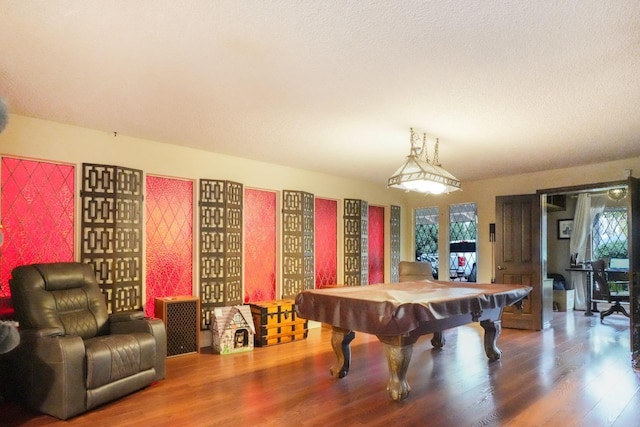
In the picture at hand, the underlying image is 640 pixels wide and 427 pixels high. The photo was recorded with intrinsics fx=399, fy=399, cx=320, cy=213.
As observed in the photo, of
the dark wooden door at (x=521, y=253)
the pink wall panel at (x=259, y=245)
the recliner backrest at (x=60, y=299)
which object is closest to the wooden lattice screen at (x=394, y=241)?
the dark wooden door at (x=521, y=253)

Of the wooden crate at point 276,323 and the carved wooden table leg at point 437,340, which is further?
the wooden crate at point 276,323

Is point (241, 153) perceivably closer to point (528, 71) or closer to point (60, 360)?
point (60, 360)

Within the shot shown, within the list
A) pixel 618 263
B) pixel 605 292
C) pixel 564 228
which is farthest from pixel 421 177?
pixel 564 228

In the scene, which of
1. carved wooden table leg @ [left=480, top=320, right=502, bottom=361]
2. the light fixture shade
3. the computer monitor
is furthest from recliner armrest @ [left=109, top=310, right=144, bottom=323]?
the computer monitor

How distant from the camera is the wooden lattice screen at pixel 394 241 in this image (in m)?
7.49

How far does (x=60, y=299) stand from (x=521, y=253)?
5953mm

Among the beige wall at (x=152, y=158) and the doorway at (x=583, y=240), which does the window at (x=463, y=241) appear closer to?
the doorway at (x=583, y=240)

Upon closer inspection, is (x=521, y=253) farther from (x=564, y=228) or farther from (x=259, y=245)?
(x=259, y=245)

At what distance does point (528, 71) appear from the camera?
2652 mm

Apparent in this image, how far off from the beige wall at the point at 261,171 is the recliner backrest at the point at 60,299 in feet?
3.70

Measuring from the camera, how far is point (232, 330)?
15.3 ft

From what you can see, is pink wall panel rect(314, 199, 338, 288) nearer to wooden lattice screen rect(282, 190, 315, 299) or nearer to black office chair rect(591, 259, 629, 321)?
wooden lattice screen rect(282, 190, 315, 299)

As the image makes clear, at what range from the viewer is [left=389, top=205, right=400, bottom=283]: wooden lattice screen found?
24.6ft

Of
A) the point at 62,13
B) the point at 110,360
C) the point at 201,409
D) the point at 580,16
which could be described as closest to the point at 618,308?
the point at 580,16
